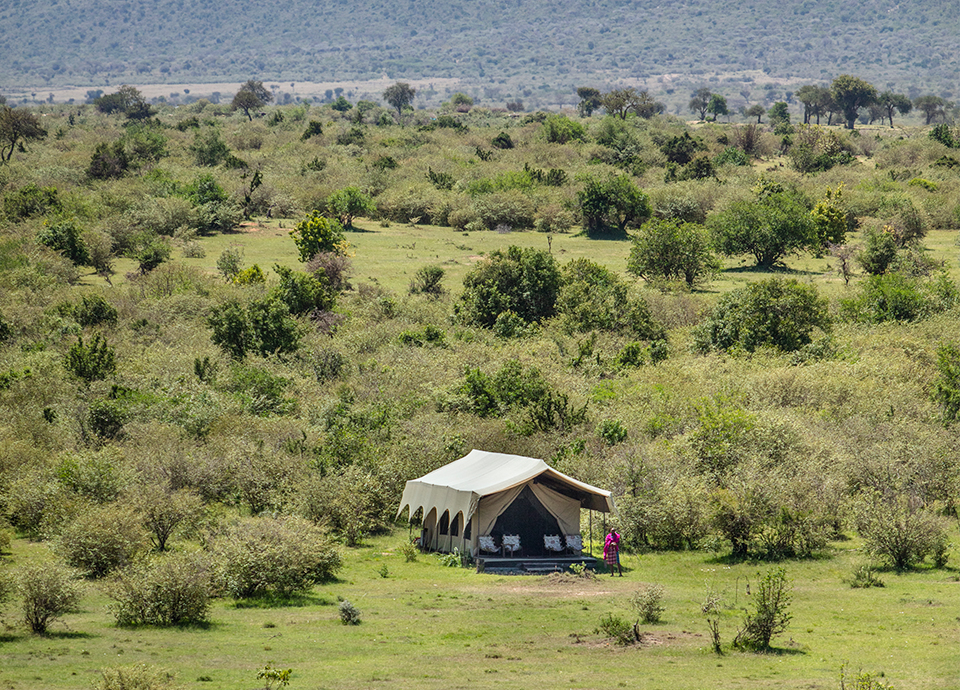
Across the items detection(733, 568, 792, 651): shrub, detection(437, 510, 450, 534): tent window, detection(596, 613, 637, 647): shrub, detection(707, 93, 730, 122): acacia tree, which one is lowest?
detection(437, 510, 450, 534): tent window

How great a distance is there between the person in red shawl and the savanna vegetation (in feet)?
1.69

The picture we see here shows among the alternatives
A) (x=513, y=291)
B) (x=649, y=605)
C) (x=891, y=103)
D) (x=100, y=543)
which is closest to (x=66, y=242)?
(x=513, y=291)

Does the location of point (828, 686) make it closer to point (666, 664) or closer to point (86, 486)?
point (666, 664)

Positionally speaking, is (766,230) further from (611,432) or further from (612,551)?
(612,551)

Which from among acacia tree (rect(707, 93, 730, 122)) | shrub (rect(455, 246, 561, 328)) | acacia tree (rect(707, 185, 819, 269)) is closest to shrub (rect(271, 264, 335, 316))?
shrub (rect(455, 246, 561, 328))

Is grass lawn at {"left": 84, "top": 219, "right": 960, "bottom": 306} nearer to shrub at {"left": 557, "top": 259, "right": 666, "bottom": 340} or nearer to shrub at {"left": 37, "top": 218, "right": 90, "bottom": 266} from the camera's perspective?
shrub at {"left": 37, "top": 218, "right": 90, "bottom": 266}

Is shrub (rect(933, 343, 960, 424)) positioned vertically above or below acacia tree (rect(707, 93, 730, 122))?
below

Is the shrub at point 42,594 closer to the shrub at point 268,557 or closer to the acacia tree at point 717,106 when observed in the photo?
the shrub at point 268,557

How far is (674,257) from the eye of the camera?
198ft

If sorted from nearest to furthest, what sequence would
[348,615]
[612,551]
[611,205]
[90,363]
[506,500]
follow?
[348,615] → [612,551] → [506,500] → [90,363] → [611,205]

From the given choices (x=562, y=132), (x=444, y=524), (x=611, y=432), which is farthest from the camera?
(x=562, y=132)

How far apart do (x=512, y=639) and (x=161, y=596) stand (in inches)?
260

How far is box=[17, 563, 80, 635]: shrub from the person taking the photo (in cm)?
2098

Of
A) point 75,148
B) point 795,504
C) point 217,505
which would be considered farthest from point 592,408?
point 75,148
